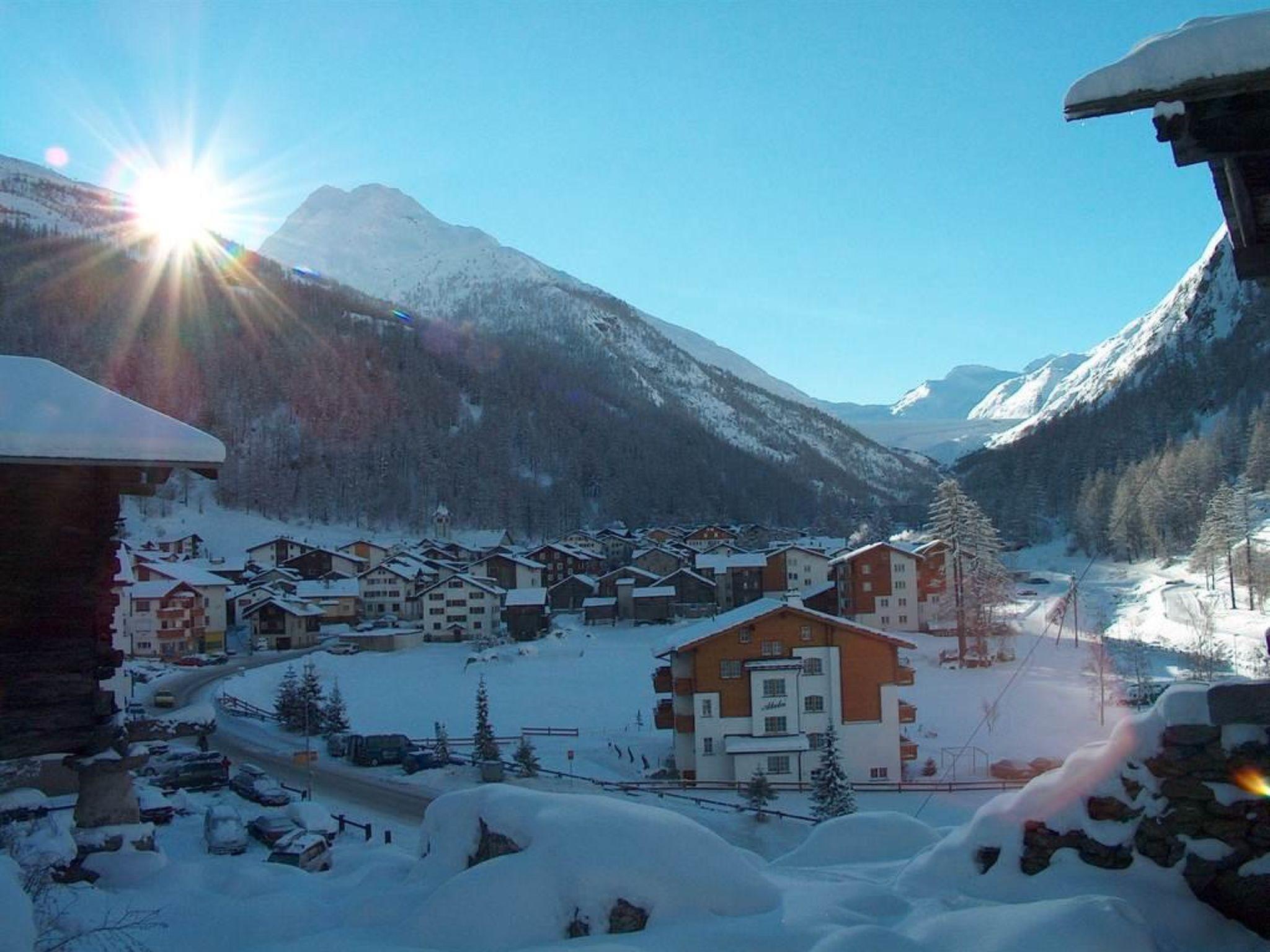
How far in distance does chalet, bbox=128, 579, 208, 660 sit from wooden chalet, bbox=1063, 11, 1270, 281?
194 feet

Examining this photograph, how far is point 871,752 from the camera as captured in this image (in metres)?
26.3

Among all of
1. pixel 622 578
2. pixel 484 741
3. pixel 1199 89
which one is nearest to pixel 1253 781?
pixel 1199 89

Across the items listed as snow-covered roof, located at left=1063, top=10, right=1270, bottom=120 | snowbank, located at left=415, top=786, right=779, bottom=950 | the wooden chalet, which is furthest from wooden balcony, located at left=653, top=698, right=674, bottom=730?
snow-covered roof, located at left=1063, top=10, right=1270, bottom=120

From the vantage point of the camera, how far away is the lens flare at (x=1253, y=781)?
5.25 metres

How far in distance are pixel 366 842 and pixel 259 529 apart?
8628cm

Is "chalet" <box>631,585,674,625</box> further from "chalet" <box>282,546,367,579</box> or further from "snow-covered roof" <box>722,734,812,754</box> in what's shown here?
"snow-covered roof" <box>722,734,812,754</box>

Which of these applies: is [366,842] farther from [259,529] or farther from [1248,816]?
[259,529]

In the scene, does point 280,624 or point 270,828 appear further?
point 280,624

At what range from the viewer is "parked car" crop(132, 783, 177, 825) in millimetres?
16516

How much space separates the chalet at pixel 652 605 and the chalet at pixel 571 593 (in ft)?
29.7

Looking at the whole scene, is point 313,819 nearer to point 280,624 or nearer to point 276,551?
point 280,624

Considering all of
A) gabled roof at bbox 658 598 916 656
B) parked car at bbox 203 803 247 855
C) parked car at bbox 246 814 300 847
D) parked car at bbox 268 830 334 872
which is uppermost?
gabled roof at bbox 658 598 916 656

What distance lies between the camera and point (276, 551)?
83.6 m

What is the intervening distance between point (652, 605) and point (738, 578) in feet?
26.2
